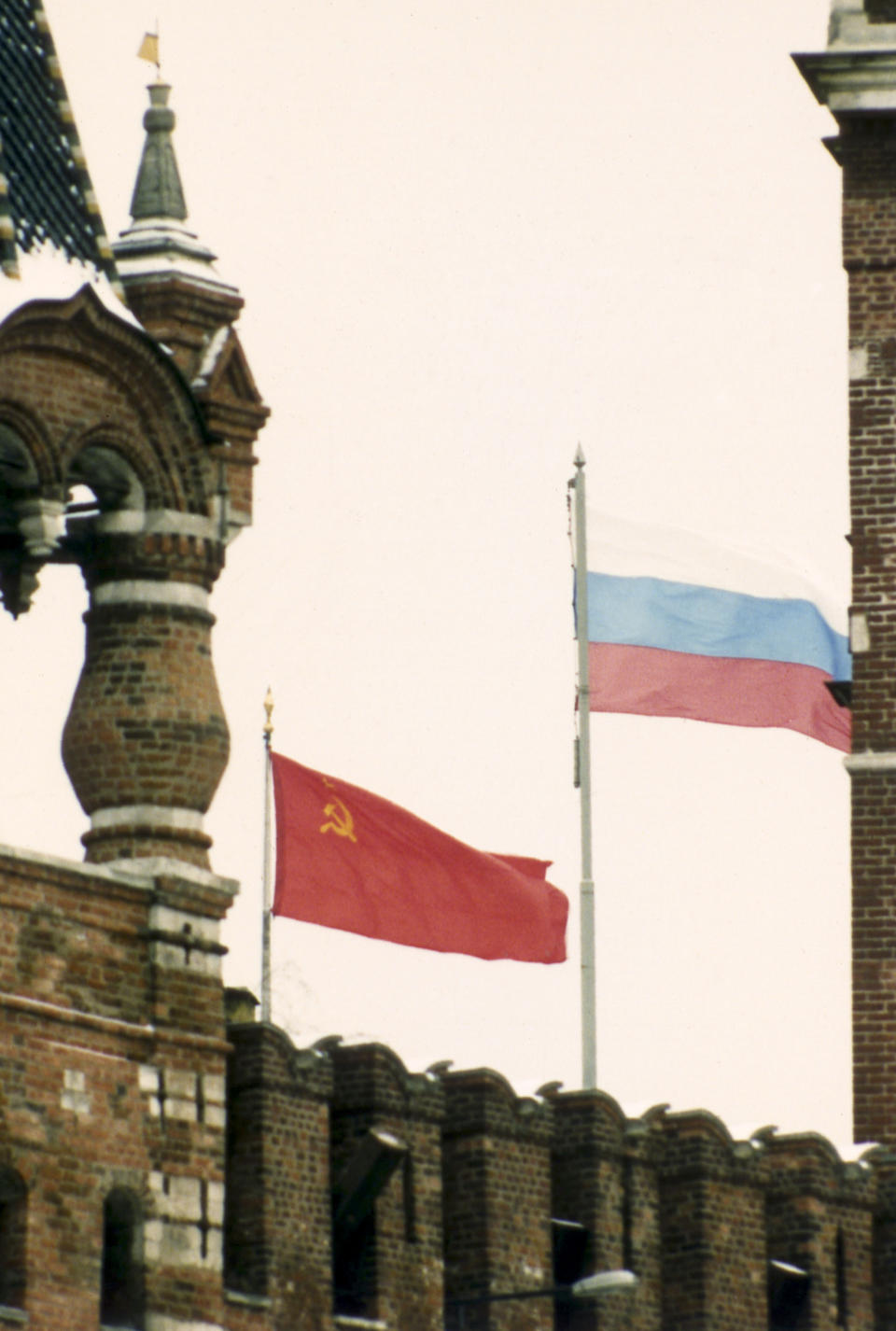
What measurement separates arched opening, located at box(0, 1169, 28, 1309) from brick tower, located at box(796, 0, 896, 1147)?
11.8 m

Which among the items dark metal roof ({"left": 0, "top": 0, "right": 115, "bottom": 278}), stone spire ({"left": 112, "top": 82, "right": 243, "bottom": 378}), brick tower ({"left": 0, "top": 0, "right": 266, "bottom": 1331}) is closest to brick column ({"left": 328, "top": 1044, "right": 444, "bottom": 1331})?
brick tower ({"left": 0, "top": 0, "right": 266, "bottom": 1331})

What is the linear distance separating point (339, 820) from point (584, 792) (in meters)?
4.82

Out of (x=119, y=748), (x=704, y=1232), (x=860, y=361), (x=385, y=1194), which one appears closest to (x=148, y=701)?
(x=119, y=748)

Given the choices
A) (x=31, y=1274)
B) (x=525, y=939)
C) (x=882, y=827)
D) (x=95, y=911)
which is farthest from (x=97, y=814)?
(x=882, y=827)

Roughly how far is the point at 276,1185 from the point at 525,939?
6.71 meters

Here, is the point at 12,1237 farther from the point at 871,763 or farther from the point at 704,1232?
the point at 871,763

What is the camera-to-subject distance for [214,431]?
38219 millimetres

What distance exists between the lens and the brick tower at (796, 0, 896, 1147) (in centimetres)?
4447

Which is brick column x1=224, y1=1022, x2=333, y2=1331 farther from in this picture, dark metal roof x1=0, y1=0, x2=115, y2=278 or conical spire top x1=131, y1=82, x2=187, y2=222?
conical spire top x1=131, y1=82, x2=187, y2=222

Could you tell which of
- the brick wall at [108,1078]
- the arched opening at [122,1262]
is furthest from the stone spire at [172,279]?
the arched opening at [122,1262]

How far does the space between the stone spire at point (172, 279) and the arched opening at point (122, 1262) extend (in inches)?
272

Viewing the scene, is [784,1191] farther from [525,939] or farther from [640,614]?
[640,614]

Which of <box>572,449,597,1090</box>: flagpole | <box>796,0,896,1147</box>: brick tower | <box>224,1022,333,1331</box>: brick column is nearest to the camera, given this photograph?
<box>224,1022,333,1331</box>: brick column

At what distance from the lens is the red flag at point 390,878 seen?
40.7m
